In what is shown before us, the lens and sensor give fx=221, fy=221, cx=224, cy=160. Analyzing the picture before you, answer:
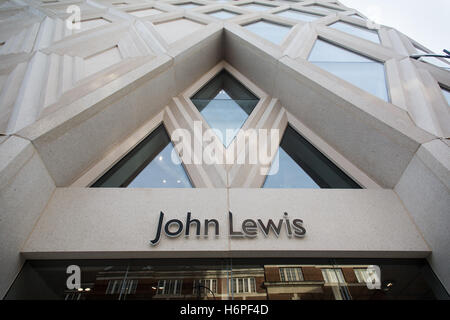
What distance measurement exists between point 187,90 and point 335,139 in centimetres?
505

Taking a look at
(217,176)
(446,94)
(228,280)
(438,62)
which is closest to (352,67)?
(446,94)

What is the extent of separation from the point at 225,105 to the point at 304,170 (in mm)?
3102

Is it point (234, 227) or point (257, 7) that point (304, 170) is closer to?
point (234, 227)

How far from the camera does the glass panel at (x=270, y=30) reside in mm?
8398

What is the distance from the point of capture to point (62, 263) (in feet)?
12.3

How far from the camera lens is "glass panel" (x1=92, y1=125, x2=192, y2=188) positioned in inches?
197

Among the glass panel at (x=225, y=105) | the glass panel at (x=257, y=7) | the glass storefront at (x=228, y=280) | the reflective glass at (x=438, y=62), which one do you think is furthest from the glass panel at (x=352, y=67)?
the glass panel at (x=257, y=7)

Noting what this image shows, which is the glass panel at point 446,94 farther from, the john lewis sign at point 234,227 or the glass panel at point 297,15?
the glass panel at point 297,15

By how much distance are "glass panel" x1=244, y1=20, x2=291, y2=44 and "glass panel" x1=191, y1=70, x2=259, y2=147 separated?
6.74 ft

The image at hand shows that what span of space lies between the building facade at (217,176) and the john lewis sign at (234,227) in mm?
27

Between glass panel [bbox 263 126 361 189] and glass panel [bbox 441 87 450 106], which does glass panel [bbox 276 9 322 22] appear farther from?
glass panel [bbox 263 126 361 189]

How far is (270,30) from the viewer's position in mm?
9125

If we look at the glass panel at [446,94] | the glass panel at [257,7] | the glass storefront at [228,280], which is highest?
the glass panel at [257,7]
